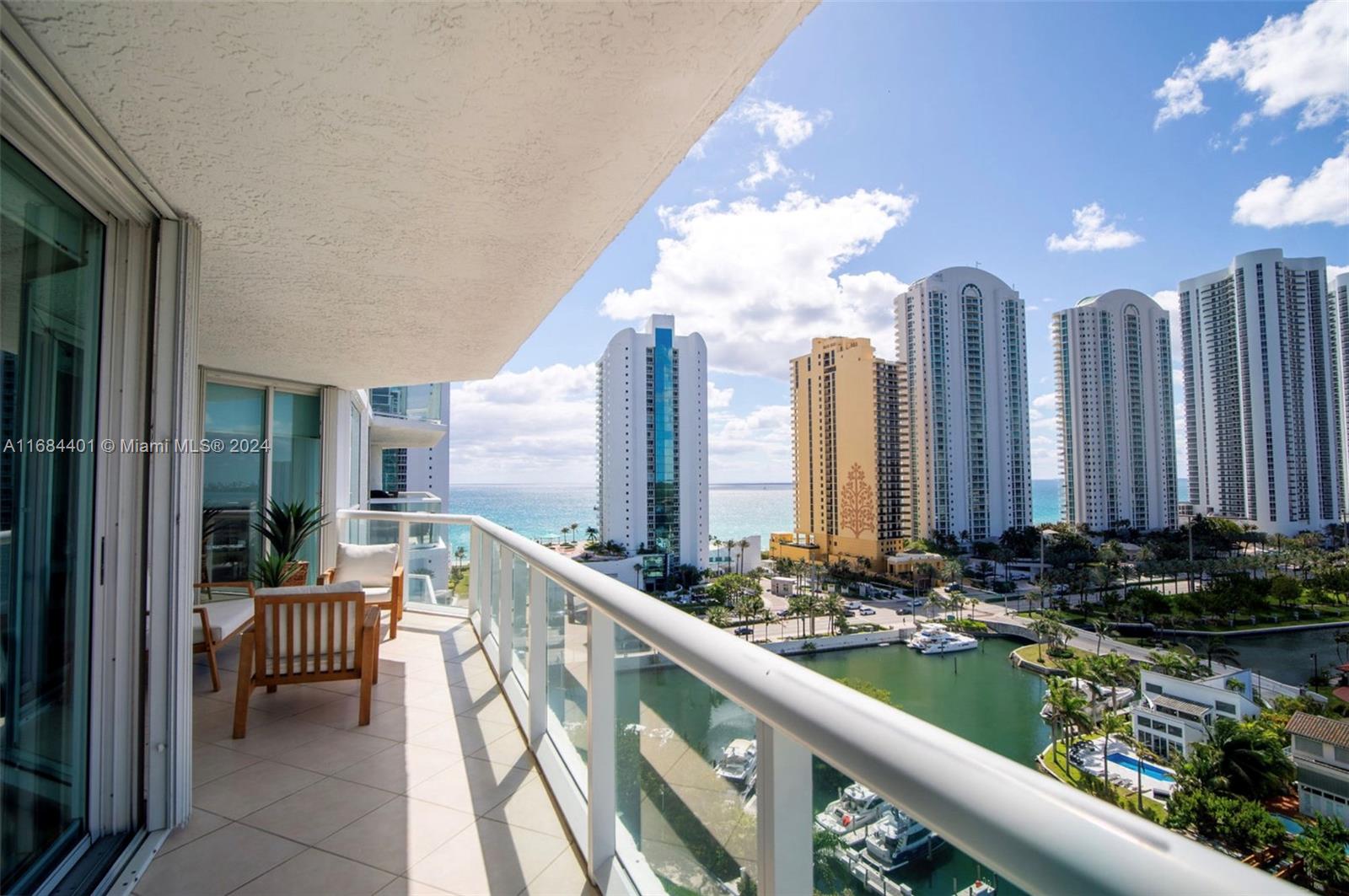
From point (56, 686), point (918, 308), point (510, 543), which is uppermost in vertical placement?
point (918, 308)

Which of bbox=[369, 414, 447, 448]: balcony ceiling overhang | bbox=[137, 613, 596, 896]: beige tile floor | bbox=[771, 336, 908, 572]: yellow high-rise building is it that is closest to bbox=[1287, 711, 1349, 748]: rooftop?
bbox=[137, 613, 596, 896]: beige tile floor

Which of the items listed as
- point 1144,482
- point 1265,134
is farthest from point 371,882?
point 1144,482

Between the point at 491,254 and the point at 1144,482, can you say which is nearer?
the point at 491,254

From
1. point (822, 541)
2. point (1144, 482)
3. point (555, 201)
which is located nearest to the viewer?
point (555, 201)

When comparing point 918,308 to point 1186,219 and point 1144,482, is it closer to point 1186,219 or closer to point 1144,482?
point 1186,219

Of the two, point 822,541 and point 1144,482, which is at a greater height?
point 1144,482

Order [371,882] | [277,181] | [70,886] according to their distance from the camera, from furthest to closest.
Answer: [277,181]
[371,882]
[70,886]

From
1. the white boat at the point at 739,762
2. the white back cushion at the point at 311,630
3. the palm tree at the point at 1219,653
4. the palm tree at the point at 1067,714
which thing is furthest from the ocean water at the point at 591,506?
the white boat at the point at 739,762
